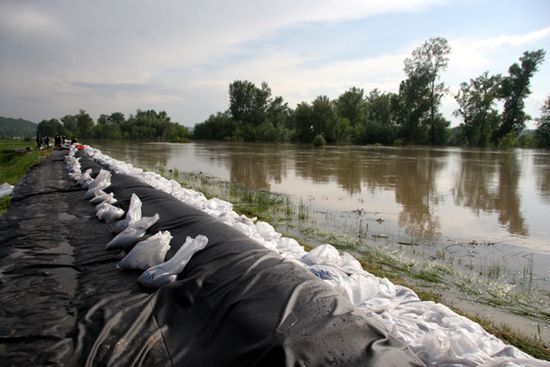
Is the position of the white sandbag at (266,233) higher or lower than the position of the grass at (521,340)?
higher

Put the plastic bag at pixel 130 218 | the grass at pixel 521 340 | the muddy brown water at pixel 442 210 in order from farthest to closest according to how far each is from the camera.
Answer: the muddy brown water at pixel 442 210
the plastic bag at pixel 130 218
the grass at pixel 521 340

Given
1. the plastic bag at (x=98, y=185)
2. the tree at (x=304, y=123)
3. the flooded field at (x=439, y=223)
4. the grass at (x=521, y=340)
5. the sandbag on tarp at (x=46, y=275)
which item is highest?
the tree at (x=304, y=123)

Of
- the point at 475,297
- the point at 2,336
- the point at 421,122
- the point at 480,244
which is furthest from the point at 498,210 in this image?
the point at 421,122

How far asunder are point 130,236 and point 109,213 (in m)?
1.29

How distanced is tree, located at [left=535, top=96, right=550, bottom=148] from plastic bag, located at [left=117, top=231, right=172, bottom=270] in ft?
173

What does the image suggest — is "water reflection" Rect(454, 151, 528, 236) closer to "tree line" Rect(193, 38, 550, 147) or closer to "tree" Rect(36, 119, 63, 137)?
"tree line" Rect(193, 38, 550, 147)

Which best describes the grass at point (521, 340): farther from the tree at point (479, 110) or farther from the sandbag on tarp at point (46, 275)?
the tree at point (479, 110)

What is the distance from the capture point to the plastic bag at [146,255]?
10.4ft

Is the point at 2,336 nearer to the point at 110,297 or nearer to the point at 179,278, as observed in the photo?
the point at 110,297

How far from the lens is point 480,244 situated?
5406 millimetres

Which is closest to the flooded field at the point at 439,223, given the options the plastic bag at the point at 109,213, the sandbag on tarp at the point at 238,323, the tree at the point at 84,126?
the sandbag on tarp at the point at 238,323

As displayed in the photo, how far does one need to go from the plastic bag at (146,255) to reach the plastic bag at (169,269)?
24cm

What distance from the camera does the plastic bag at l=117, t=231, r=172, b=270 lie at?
317 cm

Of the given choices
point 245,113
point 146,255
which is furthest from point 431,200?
point 245,113
